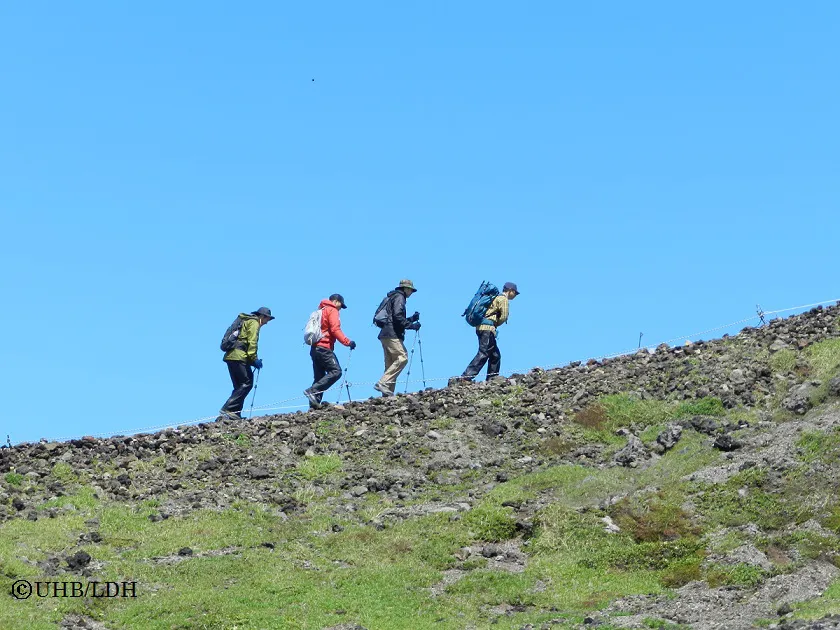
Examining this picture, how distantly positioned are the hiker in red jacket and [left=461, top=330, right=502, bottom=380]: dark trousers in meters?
3.18

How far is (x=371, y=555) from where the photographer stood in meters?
25.2

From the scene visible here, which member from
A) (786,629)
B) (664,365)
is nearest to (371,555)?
(786,629)

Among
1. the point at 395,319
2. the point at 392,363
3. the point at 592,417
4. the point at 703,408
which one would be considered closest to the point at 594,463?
the point at 592,417

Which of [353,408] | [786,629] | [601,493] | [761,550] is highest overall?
[353,408]

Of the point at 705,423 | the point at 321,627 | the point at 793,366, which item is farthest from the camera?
the point at 793,366

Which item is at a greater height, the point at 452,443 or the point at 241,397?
the point at 241,397

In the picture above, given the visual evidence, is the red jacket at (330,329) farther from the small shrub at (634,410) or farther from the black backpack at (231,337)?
the small shrub at (634,410)

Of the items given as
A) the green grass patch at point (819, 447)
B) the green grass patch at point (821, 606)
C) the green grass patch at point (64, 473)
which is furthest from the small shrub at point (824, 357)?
the green grass patch at point (64, 473)

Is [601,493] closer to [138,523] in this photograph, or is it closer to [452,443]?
[452,443]

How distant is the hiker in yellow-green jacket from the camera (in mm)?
33875

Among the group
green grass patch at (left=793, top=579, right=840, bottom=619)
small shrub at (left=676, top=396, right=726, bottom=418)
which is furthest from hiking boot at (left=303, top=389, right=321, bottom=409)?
green grass patch at (left=793, top=579, right=840, bottom=619)

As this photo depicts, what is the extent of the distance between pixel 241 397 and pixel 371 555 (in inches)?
396

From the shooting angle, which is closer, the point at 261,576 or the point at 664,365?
the point at 261,576

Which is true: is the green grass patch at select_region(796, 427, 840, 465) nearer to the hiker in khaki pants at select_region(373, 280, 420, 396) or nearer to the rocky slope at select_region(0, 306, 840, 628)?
the rocky slope at select_region(0, 306, 840, 628)
